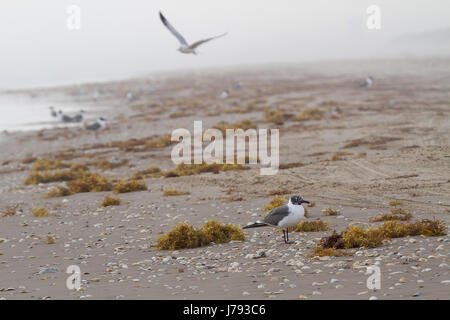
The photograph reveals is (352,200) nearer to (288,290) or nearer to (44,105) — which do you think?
(288,290)

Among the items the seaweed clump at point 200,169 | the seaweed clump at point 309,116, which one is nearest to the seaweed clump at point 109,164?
the seaweed clump at point 200,169

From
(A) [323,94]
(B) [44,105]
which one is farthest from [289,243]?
(B) [44,105]

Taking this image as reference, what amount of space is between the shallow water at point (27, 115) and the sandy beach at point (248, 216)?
10.3m

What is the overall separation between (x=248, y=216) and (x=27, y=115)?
40.2 meters

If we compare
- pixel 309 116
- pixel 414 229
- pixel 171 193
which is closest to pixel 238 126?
pixel 309 116

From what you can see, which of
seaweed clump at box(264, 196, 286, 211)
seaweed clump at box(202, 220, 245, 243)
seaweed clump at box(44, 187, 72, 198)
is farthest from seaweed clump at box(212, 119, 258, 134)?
seaweed clump at box(202, 220, 245, 243)

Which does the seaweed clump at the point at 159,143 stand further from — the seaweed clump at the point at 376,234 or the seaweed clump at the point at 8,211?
the seaweed clump at the point at 376,234

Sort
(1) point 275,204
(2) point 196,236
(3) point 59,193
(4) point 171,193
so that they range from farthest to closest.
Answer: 1. (3) point 59,193
2. (4) point 171,193
3. (1) point 275,204
4. (2) point 196,236

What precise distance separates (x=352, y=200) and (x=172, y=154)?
11316 mm

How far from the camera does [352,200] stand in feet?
44.3

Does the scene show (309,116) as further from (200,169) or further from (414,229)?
(414,229)

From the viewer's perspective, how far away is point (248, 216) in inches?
504

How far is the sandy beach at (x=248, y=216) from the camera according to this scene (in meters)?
8.19
